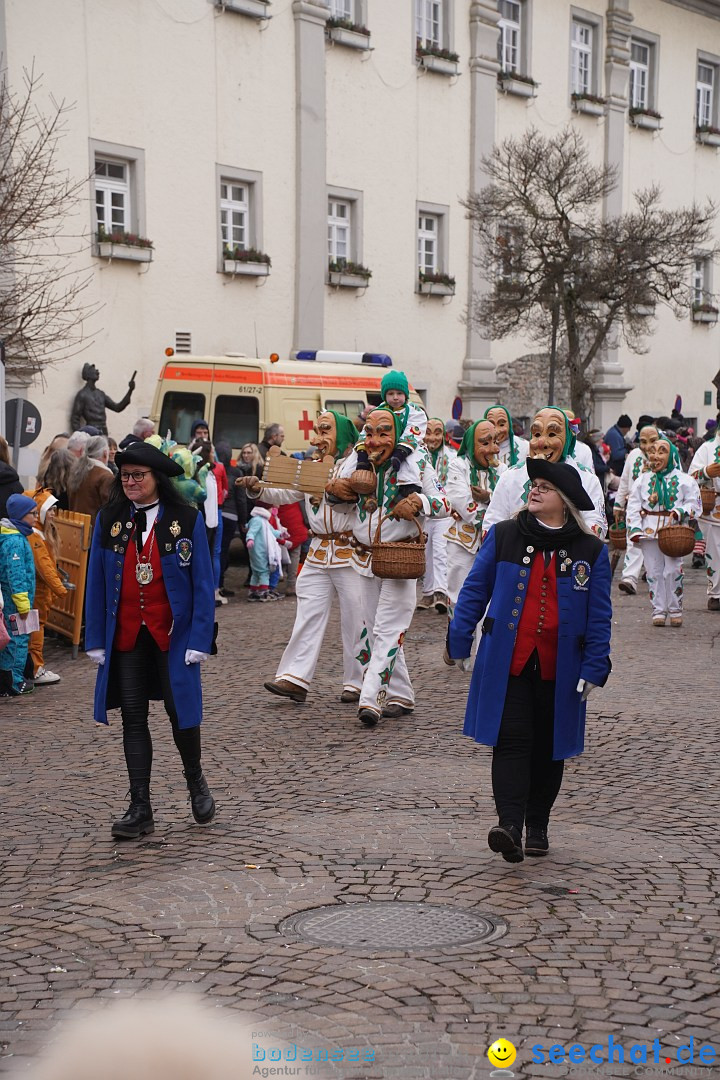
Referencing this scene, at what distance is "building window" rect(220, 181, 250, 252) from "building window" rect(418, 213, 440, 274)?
4813mm

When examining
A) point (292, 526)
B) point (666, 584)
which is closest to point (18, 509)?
point (292, 526)

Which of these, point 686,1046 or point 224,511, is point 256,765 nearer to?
point 686,1046

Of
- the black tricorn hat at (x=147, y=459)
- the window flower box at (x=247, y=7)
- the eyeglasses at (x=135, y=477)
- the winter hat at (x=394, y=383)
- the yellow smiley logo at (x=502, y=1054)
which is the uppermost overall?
the window flower box at (x=247, y=7)

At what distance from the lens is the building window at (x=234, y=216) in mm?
23031

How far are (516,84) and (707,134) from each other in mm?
9166

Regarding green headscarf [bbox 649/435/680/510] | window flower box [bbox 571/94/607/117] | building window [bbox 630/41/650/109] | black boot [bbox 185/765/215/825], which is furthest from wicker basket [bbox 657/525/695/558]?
building window [bbox 630/41/650/109]

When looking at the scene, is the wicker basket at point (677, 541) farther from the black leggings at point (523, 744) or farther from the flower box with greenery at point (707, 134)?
the flower box with greenery at point (707, 134)

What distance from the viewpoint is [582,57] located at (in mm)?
31672

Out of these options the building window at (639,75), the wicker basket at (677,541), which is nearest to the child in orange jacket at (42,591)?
the wicker basket at (677,541)

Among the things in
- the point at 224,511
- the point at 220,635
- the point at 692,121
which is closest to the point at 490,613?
the point at 220,635

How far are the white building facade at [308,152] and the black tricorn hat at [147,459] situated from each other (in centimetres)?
1373

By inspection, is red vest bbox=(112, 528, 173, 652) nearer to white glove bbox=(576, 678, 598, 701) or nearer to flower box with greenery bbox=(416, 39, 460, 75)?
white glove bbox=(576, 678, 598, 701)

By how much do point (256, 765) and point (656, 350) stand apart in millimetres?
28863

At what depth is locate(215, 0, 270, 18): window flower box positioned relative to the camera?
22.1 meters
